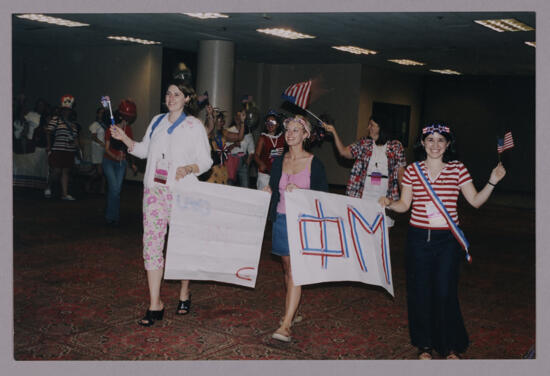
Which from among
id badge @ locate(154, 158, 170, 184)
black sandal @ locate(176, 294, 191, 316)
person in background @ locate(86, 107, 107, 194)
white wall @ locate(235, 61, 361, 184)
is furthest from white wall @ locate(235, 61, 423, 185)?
id badge @ locate(154, 158, 170, 184)

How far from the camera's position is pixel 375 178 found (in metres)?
6.82

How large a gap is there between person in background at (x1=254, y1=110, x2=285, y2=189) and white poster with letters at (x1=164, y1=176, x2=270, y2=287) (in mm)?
3289

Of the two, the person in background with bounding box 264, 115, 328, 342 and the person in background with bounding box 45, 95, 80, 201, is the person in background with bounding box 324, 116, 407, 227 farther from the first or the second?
the person in background with bounding box 45, 95, 80, 201

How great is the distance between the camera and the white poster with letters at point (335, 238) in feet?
14.0

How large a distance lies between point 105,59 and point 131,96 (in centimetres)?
129

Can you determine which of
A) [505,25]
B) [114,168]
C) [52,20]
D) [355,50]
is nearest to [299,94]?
[114,168]

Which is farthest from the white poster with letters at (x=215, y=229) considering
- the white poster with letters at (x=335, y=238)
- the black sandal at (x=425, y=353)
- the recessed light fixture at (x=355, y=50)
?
the recessed light fixture at (x=355, y=50)

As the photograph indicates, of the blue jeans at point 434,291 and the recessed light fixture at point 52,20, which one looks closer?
the blue jeans at point 434,291

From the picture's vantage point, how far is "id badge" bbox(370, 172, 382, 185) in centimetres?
680

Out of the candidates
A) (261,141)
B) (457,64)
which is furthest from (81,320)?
(457,64)

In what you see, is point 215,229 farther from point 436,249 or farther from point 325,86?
point 325,86

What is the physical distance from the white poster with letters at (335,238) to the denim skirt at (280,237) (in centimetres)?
28

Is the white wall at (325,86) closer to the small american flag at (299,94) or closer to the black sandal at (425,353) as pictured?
the small american flag at (299,94)

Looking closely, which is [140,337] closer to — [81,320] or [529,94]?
[81,320]
